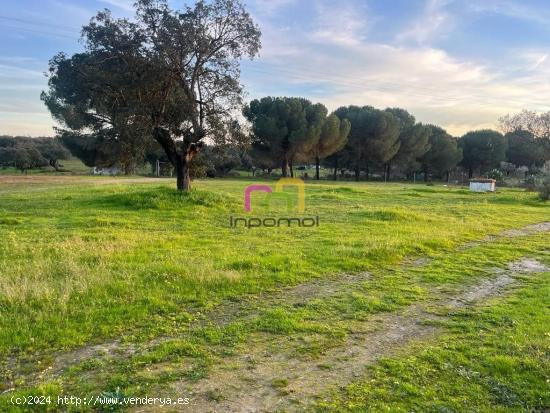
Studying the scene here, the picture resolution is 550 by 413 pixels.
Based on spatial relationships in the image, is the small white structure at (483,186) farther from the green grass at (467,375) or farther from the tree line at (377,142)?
the green grass at (467,375)

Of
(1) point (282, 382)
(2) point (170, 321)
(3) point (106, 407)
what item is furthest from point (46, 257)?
(1) point (282, 382)

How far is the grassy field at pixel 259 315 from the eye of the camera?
13.6 ft

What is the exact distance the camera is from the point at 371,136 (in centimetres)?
6278

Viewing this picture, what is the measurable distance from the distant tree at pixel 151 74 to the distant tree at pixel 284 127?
34668 mm

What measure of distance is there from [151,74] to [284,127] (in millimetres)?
37793

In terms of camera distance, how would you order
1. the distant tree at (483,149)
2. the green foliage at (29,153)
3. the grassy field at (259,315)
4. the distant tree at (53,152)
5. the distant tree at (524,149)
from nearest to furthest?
1. the grassy field at (259,315)
2. the green foliage at (29,153)
3. the distant tree at (483,149)
4. the distant tree at (524,149)
5. the distant tree at (53,152)

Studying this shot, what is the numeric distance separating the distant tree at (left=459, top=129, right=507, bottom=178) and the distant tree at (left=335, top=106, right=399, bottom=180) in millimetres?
18273

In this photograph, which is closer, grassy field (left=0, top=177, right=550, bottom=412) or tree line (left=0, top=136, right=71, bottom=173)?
grassy field (left=0, top=177, right=550, bottom=412)

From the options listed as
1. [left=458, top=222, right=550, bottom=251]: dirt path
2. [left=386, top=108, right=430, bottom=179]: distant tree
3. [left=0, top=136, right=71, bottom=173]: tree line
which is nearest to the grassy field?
[left=458, top=222, right=550, bottom=251]: dirt path

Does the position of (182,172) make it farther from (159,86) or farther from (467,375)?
(467,375)

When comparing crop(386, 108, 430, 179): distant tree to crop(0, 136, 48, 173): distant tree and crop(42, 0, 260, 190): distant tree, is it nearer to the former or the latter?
crop(42, 0, 260, 190): distant tree

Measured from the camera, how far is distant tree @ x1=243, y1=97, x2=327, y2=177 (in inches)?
2170

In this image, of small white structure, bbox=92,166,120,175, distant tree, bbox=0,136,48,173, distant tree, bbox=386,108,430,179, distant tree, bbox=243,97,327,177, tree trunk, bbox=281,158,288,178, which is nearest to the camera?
distant tree, bbox=243,97,327,177

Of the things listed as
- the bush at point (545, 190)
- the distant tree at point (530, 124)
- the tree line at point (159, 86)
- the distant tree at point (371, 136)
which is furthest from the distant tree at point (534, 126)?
the tree line at point (159, 86)
